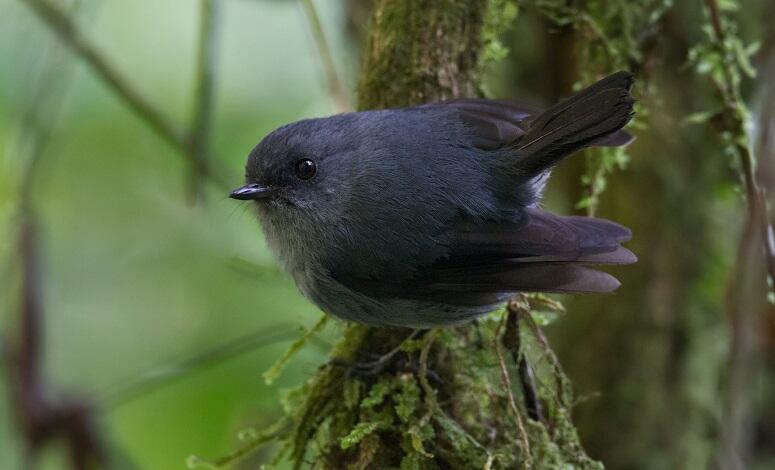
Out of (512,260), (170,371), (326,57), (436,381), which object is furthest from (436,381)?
(326,57)

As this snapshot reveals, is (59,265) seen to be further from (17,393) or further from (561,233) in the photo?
(561,233)

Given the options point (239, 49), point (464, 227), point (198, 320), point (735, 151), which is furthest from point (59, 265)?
point (735, 151)

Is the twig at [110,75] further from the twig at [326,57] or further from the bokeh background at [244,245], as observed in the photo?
the twig at [326,57]

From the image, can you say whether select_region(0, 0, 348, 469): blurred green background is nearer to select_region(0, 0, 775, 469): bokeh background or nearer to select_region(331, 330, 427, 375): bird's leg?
select_region(0, 0, 775, 469): bokeh background

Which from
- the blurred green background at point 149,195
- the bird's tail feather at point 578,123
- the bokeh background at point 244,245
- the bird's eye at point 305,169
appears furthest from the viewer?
the blurred green background at point 149,195

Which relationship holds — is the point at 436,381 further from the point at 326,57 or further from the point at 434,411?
the point at 326,57

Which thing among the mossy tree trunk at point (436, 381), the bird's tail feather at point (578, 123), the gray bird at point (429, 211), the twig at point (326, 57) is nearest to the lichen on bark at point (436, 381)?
the mossy tree trunk at point (436, 381)
